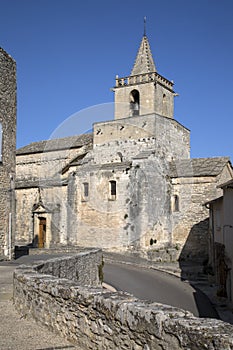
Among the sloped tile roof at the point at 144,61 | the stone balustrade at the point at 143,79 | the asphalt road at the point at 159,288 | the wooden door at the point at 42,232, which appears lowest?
the asphalt road at the point at 159,288

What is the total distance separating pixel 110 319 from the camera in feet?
15.8

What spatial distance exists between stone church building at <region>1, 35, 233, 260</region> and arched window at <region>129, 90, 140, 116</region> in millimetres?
78

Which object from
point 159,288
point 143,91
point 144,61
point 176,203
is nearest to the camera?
point 159,288

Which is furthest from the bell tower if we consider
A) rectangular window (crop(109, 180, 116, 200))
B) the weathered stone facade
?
the weathered stone facade

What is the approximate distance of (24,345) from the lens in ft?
18.1

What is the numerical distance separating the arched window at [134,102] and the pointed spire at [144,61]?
1.58 metres

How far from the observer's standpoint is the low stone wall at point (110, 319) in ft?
11.9

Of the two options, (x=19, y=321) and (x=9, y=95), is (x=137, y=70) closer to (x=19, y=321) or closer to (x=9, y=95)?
(x=9, y=95)

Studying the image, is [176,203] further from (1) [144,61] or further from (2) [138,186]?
(1) [144,61]

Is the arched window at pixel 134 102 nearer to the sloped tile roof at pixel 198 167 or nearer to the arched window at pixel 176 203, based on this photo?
the sloped tile roof at pixel 198 167

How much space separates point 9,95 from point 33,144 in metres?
20.1

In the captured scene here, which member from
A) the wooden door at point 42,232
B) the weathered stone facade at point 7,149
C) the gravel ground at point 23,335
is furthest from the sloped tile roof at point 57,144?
the gravel ground at point 23,335

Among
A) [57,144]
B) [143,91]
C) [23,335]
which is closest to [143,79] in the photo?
[143,91]

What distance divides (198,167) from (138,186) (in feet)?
16.2
